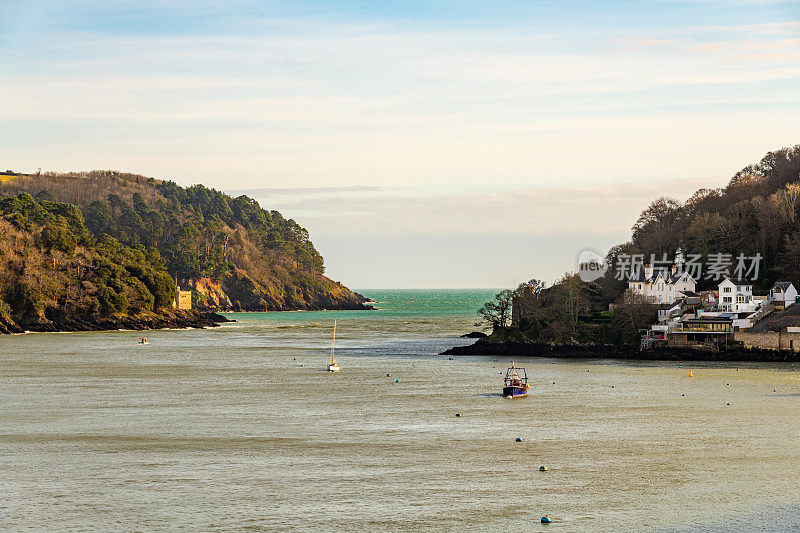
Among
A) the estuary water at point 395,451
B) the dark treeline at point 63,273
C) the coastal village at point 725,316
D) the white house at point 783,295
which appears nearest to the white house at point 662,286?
the coastal village at point 725,316

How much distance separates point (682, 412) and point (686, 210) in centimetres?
9590

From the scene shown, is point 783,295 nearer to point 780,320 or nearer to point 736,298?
point 736,298

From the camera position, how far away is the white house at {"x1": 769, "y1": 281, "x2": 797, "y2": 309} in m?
103

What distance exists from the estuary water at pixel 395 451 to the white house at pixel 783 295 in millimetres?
23701

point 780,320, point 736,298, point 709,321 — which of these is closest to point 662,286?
point 736,298

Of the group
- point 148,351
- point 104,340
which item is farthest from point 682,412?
point 104,340

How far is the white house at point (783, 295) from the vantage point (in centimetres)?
10312

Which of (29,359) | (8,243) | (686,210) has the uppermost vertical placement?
(686,210)

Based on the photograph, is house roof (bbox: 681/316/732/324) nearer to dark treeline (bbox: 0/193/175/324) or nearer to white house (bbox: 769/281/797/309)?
white house (bbox: 769/281/797/309)

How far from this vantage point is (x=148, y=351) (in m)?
108

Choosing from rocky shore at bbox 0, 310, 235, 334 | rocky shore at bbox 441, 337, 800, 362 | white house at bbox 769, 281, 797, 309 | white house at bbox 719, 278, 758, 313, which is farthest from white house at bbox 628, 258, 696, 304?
rocky shore at bbox 0, 310, 235, 334

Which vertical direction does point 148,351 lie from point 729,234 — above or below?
below

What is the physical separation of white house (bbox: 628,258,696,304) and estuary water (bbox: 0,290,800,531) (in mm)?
32296

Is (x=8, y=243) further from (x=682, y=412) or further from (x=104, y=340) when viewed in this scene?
(x=682, y=412)
